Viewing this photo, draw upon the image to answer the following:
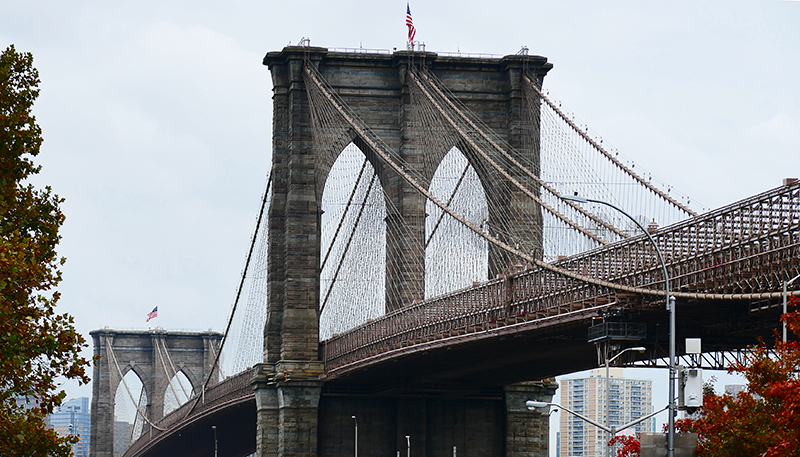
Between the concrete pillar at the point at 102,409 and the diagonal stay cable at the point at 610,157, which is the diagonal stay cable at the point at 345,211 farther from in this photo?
the concrete pillar at the point at 102,409

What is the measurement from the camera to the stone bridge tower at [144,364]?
163m

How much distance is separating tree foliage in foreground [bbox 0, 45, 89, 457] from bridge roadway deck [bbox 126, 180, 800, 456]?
55.6 ft

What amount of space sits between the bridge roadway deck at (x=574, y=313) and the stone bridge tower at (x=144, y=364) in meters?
89.6

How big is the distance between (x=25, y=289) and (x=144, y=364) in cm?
14299

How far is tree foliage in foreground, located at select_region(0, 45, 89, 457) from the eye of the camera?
2767 cm

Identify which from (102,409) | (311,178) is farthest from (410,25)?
(102,409)

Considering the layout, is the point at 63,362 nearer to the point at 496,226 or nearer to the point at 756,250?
the point at 756,250

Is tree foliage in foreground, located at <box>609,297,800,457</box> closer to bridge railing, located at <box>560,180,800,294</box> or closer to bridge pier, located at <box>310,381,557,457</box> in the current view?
bridge railing, located at <box>560,180,800,294</box>

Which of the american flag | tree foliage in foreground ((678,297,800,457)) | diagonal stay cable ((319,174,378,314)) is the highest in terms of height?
the american flag

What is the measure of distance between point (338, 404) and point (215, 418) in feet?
92.6

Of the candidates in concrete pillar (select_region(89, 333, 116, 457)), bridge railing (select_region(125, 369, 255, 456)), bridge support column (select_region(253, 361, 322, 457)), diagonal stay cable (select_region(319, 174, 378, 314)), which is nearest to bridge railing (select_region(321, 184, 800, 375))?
bridge support column (select_region(253, 361, 322, 457))

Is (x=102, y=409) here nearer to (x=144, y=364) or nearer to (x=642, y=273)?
(x=144, y=364)

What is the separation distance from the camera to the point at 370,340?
6906cm

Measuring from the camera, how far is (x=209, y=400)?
104m
